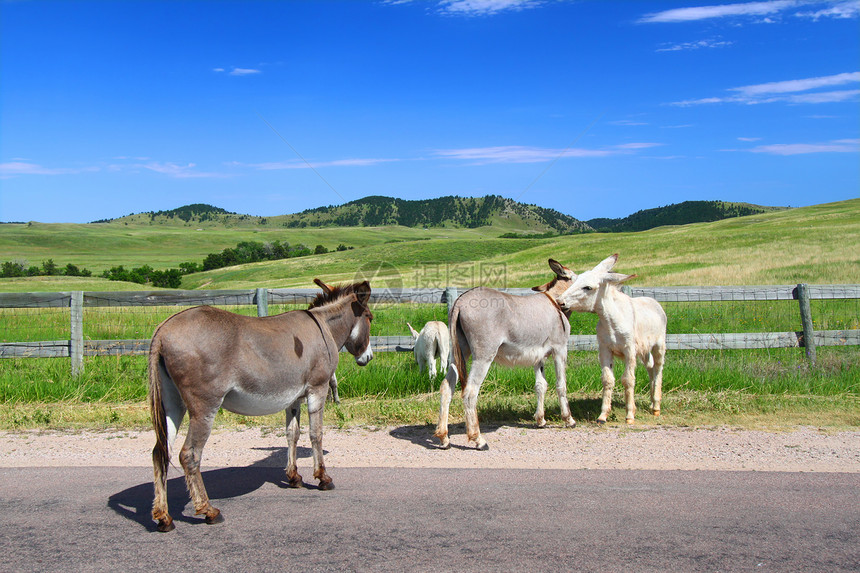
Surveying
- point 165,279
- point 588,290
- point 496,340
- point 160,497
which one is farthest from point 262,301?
point 165,279

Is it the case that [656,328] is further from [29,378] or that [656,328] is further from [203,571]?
[29,378]

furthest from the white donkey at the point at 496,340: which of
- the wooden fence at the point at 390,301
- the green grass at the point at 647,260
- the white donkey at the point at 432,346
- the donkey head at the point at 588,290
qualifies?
the green grass at the point at 647,260

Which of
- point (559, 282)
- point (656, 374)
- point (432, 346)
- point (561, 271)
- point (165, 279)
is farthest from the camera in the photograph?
point (165, 279)

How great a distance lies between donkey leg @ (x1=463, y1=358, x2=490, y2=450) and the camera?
7.05 m

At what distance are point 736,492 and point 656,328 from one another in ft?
12.0

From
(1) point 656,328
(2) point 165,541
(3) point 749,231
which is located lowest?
(2) point 165,541

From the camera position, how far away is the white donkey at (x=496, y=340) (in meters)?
7.27

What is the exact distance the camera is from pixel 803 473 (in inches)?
235

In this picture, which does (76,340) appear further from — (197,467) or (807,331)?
(807,331)

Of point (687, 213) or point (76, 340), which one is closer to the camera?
point (76, 340)

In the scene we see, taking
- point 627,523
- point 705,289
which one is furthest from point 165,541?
point 705,289

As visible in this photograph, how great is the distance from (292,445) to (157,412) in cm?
138

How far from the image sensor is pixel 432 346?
10.7 m

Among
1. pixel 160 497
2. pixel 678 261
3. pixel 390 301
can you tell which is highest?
pixel 678 261
